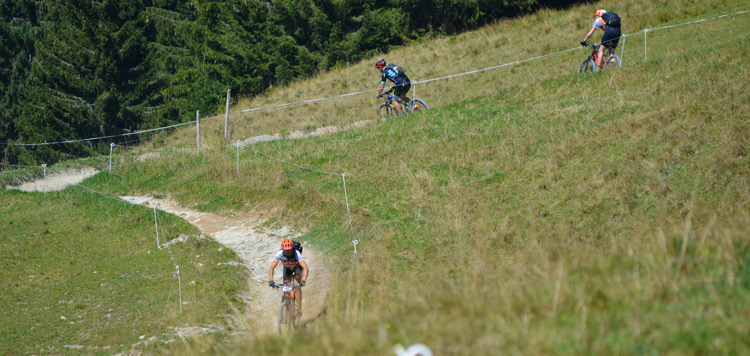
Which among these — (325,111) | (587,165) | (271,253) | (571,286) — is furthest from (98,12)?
(571,286)

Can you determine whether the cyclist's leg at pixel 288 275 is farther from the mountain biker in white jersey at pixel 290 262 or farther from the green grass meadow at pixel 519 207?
the green grass meadow at pixel 519 207

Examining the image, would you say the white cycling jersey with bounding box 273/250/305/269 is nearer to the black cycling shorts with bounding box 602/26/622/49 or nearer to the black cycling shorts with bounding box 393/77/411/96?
the black cycling shorts with bounding box 393/77/411/96

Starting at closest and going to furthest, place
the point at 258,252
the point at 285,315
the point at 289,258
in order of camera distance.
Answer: the point at 285,315 → the point at 289,258 → the point at 258,252

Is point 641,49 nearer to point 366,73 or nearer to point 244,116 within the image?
point 366,73

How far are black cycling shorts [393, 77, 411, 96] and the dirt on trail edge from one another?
18.7 feet

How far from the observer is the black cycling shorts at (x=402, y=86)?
58.9 feet

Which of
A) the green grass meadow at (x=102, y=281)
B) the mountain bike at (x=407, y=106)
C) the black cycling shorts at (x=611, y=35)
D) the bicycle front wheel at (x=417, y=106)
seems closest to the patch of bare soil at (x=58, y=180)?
the green grass meadow at (x=102, y=281)

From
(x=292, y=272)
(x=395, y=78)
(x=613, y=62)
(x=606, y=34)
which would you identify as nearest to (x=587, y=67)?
(x=613, y=62)

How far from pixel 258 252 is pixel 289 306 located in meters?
4.39

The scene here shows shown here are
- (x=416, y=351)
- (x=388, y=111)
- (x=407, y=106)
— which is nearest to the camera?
(x=416, y=351)

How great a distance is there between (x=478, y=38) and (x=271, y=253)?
2216 cm

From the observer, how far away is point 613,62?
Answer: 56.3 feet

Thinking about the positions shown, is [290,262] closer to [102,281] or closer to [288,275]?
[288,275]

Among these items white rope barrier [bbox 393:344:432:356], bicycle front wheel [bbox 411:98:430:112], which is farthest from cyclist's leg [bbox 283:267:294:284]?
bicycle front wheel [bbox 411:98:430:112]
